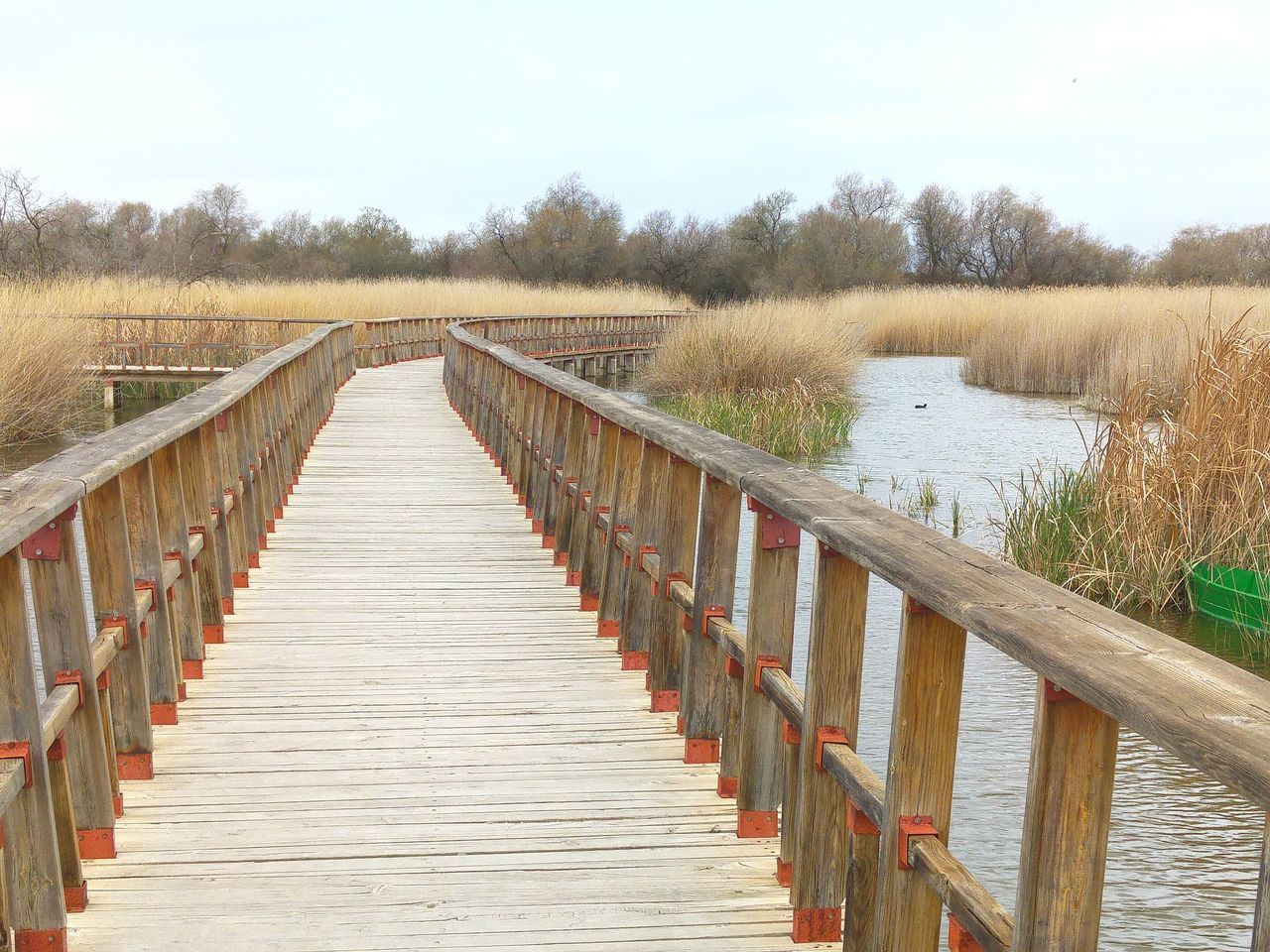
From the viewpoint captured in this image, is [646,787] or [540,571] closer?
[646,787]

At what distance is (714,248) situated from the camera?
56.5 meters

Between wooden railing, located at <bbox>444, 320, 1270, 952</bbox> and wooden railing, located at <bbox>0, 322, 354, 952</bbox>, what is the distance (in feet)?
4.96

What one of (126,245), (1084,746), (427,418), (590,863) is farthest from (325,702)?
(126,245)

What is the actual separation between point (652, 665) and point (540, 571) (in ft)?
7.82

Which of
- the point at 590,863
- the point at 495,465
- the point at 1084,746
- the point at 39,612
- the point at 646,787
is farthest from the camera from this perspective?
the point at 495,465

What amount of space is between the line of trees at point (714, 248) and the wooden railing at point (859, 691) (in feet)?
156

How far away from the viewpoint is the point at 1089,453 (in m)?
9.00

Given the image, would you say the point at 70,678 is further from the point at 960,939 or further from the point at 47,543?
the point at 960,939

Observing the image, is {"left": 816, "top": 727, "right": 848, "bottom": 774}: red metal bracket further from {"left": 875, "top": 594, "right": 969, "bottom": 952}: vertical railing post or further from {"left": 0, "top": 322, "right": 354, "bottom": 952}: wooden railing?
{"left": 0, "top": 322, "right": 354, "bottom": 952}: wooden railing

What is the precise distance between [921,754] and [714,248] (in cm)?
5527

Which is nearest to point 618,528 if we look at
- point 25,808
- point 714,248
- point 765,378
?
point 25,808

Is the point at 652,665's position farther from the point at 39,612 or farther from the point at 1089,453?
the point at 1089,453

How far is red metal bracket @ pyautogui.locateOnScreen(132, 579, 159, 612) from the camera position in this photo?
3979mm

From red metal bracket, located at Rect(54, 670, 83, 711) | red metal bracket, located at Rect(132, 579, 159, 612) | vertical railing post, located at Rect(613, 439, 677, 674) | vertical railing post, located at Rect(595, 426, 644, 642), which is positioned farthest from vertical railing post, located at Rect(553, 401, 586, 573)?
red metal bracket, located at Rect(54, 670, 83, 711)
